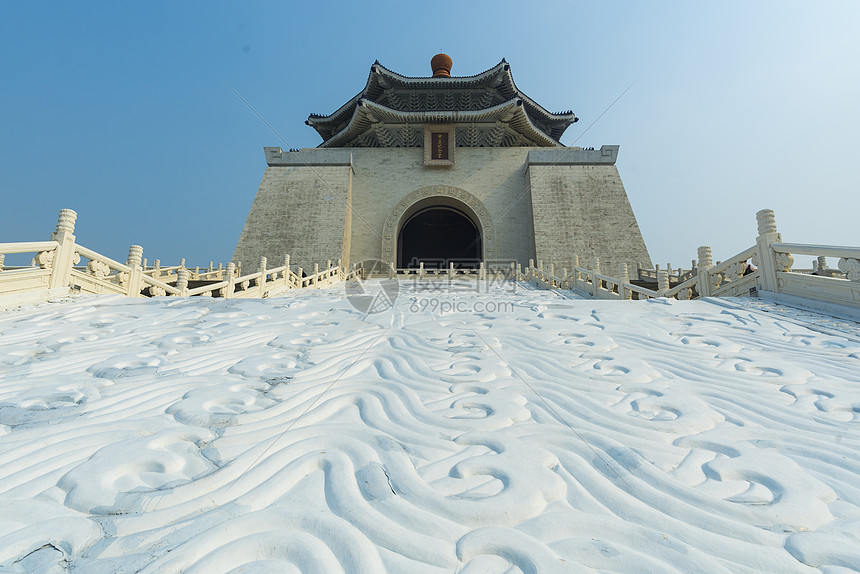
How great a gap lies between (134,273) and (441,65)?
1880 centimetres

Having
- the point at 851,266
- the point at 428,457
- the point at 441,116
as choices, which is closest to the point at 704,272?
the point at 851,266

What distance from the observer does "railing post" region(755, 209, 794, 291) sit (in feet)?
19.9

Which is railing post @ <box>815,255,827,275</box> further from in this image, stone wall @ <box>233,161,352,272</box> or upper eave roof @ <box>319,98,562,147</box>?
stone wall @ <box>233,161,352,272</box>

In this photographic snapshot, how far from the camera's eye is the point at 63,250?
237 inches

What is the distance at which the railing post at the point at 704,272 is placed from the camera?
289 inches

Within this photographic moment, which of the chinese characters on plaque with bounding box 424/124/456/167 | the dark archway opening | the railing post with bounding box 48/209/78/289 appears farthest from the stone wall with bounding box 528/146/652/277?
the railing post with bounding box 48/209/78/289

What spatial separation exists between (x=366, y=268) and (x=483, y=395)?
50.8 feet

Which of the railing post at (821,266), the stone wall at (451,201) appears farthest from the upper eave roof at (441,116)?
the railing post at (821,266)

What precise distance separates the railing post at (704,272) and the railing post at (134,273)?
33.7ft

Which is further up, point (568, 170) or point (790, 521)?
point (568, 170)

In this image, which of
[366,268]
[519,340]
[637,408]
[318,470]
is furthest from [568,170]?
[318,470]

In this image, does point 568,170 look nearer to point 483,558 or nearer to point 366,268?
point 366,268

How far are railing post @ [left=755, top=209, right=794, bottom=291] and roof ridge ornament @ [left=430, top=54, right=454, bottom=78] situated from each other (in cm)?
1813

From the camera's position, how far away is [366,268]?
1778 centimetres
